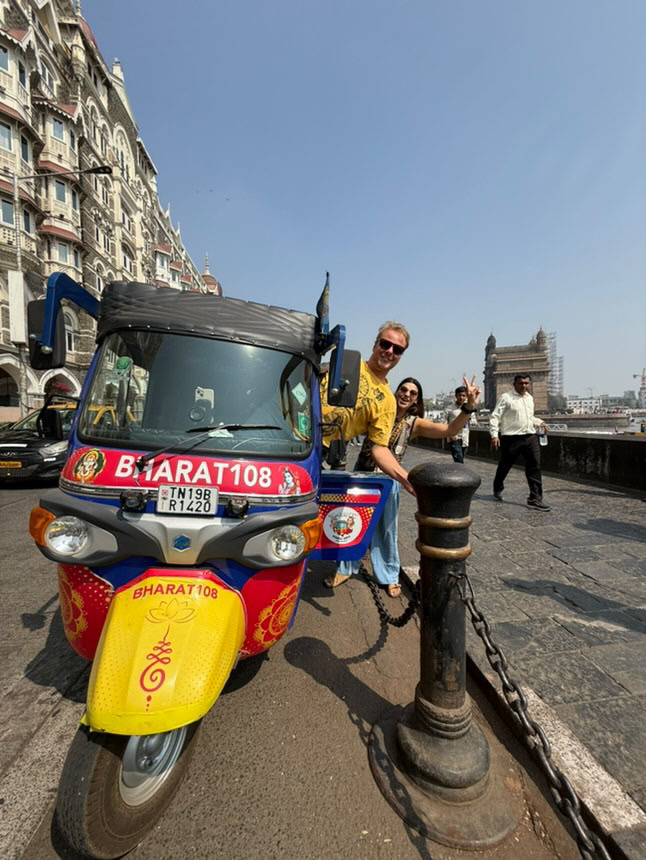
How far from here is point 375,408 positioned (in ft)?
11.0

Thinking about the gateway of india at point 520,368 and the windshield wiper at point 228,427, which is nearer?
the windshield wiper at point 228,427

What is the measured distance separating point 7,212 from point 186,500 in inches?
1175

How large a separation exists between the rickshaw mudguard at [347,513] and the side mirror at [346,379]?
0.63m

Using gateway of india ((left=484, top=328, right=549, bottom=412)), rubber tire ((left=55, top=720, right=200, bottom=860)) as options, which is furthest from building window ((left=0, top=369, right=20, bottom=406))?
gateway of india ((left=484, top=328, right=549, bottom=412))

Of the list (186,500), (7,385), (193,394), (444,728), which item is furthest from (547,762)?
(7,385)

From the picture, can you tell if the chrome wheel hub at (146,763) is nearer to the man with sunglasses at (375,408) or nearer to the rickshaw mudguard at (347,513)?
the rickshaw mudguard at (347,513)

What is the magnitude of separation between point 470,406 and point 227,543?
273 centimetres

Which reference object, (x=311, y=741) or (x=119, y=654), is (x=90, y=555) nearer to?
(x=119, y=654)

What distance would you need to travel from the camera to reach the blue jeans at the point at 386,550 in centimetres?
378

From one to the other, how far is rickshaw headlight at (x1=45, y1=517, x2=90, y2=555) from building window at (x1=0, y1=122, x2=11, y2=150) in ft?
101

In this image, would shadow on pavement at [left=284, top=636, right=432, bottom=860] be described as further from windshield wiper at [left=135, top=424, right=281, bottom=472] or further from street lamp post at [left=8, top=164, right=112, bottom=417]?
street lamp post at [left=8, top=164, right=112, bottom=417]

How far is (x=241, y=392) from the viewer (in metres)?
2.35

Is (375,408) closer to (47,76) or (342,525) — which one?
(342,525)

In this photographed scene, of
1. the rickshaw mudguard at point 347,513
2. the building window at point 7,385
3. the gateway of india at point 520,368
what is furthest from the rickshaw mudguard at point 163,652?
the gateway of india at point 520,368
